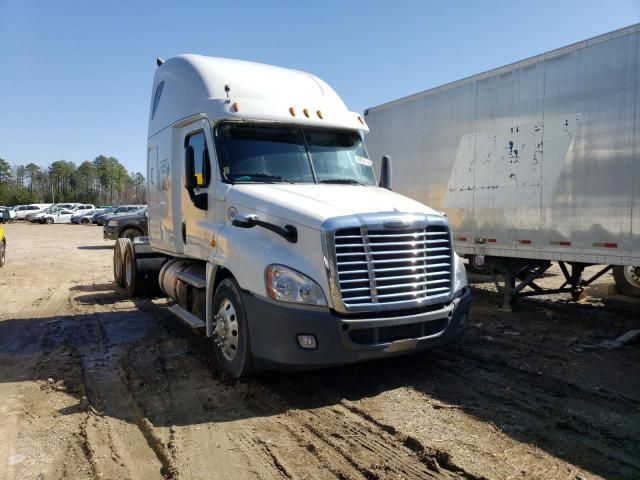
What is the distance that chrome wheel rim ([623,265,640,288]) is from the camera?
9.09 metres

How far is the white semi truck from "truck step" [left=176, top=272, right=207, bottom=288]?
0.11 ft

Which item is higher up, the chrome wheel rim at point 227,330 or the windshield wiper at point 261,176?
the windshield wiper at point 261,176

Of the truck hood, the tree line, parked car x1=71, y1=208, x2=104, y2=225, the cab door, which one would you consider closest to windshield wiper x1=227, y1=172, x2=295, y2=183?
the truck hood

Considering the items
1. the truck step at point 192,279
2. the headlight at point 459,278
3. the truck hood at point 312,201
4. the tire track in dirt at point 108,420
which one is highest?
the truck hood at point 312,201

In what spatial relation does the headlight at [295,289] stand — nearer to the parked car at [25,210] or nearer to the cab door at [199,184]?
the cab door at [199,184]

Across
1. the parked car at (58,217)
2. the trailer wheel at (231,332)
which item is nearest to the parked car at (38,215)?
the parked car at (58,217)

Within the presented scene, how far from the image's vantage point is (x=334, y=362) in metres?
4.37

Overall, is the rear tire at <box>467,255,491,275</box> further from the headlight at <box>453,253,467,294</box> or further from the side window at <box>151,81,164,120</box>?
the side window at <box>151,81,164,120</box>

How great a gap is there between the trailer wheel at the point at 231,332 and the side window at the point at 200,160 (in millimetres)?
1278

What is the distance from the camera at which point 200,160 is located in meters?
5.88

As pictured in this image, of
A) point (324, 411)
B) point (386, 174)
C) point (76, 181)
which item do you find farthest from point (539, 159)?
point (76, 181)

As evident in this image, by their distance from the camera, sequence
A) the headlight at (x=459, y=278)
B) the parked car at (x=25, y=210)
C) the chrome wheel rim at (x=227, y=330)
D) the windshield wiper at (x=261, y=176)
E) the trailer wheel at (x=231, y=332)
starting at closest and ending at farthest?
the trailer wheel at (x=231, y=332)
the chrome wheel rim at (x=227, y=330)
the headlight at (x=459, y=278)
the windshield wiper at (x=261, y=176)
the parked car at (x=25, y=210)

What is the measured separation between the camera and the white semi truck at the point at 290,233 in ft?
14.3

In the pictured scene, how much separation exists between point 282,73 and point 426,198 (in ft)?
14.5
